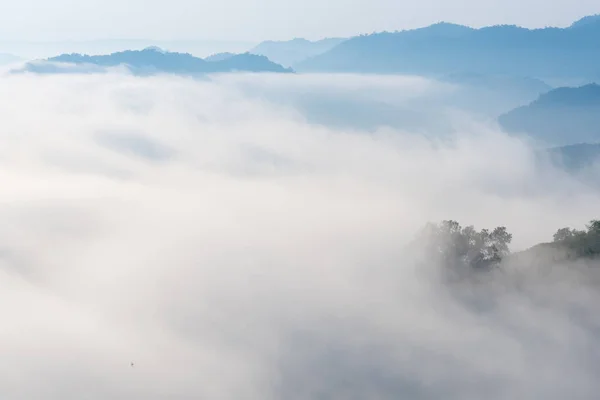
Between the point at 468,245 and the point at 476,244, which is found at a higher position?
the point at 476,244

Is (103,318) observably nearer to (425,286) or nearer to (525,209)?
(425,286)

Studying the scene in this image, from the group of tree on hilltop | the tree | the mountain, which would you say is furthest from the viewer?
the mountain

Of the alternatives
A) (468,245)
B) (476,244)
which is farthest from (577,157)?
(468,245)

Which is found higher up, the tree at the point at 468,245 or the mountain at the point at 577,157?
the mountain at the point at 577,157

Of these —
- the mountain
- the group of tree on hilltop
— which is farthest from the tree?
the mountain

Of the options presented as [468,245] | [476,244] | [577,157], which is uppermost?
[577,157]

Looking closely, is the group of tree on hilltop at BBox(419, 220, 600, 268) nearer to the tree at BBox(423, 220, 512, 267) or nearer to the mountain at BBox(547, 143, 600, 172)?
the tree at BBox(423, 220, 512, 267)

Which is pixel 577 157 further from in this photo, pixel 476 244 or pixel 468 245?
pixel 468 245

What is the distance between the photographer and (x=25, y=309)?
60.9 meters

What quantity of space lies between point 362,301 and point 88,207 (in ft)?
225

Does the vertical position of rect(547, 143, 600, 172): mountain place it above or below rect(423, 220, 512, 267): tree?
→ above

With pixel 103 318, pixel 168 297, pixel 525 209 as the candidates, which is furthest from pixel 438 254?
pixel 525 209

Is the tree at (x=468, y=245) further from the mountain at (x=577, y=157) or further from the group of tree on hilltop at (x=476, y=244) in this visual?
the mountain at (x=577, y=157)

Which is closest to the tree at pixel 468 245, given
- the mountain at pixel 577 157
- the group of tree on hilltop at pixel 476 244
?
the group of tree on hilltop at pixel 476 244
